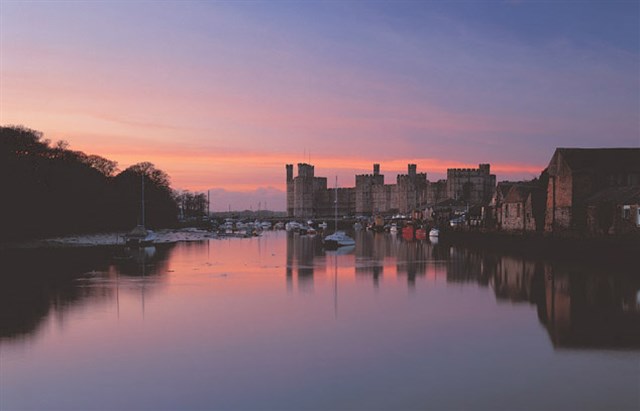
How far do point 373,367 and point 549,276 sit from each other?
761 inches

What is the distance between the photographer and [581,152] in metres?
48.7

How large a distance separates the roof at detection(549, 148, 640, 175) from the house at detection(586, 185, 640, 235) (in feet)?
9.50

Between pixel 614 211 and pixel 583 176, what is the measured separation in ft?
23.8

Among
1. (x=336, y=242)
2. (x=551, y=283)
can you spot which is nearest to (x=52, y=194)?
(x=336, y=242)

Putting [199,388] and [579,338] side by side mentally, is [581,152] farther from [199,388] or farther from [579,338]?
[199,388]

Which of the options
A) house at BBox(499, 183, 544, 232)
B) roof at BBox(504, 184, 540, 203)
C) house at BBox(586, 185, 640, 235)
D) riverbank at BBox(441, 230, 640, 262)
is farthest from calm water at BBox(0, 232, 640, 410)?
roof at BBox(504, 184, 540, 203)

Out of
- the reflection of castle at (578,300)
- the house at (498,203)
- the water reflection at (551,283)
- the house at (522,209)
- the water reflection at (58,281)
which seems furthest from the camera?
the house at (498,203)

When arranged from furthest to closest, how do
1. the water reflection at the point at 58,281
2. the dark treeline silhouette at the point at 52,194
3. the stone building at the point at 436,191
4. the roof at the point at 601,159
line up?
the stone building at the point at 436,191 < the dark treeline silhouette at the point at 52,194 < the roof at the point at 601,159 < the water reflection at the point at 58,281

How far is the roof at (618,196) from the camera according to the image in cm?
3825

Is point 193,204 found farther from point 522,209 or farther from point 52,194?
point 522,209

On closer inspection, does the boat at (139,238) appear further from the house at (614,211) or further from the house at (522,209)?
the house at (614,211)

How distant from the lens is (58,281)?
27875 mm

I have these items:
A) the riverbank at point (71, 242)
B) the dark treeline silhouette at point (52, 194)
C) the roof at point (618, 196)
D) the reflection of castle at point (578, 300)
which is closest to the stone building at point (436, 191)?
the dark treeline silhouette at point (52, 194)

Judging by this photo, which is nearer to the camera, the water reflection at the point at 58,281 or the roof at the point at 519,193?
the water reflection at the point at 58,281
